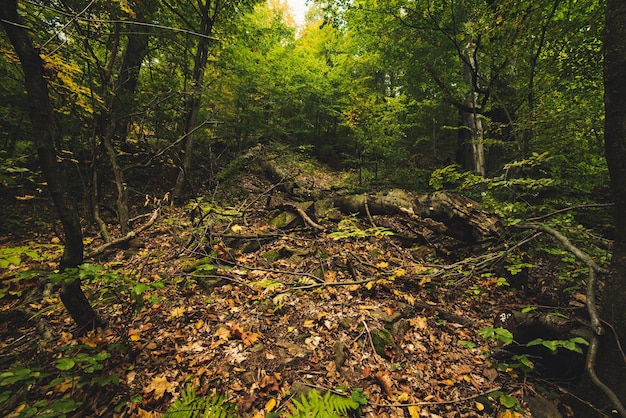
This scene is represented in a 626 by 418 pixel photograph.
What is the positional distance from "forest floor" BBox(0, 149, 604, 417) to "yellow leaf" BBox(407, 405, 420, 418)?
11 millimetres

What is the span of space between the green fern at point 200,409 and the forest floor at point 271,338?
0.26m

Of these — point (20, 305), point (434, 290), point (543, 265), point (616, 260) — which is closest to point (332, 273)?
point (434, 290)

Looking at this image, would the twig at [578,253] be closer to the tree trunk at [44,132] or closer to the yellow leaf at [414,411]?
the yellow leaf at [414,411]

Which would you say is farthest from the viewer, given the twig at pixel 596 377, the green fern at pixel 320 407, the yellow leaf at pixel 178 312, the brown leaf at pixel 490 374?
the yellow leaf at pixel 178 312

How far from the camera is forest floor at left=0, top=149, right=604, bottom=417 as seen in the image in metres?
2.62

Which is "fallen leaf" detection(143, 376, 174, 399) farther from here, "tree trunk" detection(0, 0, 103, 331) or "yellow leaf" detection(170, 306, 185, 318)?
"tree trunk" detection(0, 0, 103, 331)

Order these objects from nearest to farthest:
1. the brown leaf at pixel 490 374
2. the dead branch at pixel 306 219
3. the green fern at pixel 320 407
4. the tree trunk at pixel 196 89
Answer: the green fern at pixel 320 407 < the brown leaf at pixel 490 374 < the dead branch at pixel 306 219 < the tree trunk at pixel 196 89

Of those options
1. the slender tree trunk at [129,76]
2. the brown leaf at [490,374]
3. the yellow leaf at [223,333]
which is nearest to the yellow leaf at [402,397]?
the brown leaf at [490,374]

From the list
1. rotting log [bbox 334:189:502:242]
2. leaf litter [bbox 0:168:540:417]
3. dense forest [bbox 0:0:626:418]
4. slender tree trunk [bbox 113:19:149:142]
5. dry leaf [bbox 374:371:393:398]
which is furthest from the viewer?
slender tree trunk [bbox 113:19:149:142]

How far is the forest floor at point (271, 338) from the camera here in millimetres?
2617

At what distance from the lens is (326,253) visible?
528 centimetres

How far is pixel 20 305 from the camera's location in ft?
12.9

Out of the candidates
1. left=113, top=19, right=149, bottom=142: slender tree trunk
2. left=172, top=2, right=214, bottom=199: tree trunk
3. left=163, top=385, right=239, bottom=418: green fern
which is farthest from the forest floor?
left=113, top=19, right=149, bottom=142: slender tree trunk

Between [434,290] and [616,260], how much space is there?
8.67 feet
